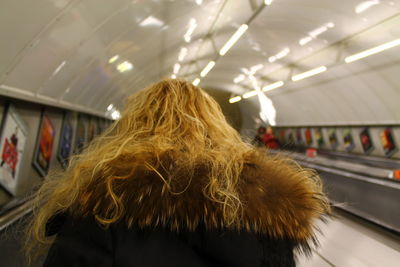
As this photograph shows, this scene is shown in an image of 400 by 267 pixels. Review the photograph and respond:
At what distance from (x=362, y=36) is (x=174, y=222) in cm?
855

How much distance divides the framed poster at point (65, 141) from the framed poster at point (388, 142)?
10.3 m

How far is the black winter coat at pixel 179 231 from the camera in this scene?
1014 mm

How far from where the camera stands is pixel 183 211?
103cm

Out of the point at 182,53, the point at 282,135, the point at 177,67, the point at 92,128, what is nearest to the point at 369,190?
the point at 182,53

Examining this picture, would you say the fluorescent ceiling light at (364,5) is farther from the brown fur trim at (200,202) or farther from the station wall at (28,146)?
the station wall at (28,146)

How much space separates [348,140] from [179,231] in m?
11.8

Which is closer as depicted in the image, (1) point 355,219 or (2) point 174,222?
(2) point 174,222

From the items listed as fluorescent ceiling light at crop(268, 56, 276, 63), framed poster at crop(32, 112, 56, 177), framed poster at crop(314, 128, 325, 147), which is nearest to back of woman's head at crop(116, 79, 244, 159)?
framed poster at crop(32, 112, 56, 177)

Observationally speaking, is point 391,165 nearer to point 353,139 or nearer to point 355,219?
point 353,139

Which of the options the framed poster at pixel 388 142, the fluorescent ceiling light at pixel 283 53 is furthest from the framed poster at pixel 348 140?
the fluorescent ceiling light at pixel 283 53

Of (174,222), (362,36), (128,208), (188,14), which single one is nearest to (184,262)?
(174,222)

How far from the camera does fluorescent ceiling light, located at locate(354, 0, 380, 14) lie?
19.3 feet

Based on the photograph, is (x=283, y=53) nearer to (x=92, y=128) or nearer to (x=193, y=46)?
(x=193, y=46)

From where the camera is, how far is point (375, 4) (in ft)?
19.5
